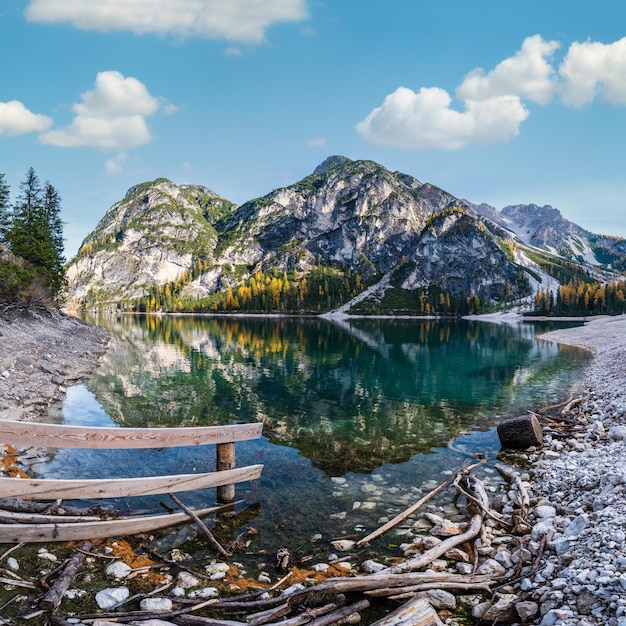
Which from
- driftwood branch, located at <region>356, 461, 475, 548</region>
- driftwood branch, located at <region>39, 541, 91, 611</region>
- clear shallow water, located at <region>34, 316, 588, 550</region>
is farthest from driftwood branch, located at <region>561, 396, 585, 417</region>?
driftwood branch, located at <region>39, 541, 91, 611</region>

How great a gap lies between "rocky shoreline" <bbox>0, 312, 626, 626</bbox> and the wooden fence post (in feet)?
25.6

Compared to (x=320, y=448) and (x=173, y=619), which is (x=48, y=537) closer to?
(x=173, y=619)

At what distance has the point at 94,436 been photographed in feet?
37.8

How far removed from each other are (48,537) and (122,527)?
162cm

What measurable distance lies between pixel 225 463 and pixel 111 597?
17.5ft

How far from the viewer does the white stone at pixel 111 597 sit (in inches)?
316

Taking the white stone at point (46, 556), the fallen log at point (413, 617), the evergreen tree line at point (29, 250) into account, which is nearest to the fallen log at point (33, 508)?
the white stone at point (46, 556)

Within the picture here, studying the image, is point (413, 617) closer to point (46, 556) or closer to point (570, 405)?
point (46, 556)

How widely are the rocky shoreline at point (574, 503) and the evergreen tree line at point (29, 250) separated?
28201 millimetres

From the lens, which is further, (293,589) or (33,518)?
(33,518)

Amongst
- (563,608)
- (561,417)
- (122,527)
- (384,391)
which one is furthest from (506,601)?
(384,391)

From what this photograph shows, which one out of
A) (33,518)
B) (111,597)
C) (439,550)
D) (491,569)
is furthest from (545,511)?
(33,518)

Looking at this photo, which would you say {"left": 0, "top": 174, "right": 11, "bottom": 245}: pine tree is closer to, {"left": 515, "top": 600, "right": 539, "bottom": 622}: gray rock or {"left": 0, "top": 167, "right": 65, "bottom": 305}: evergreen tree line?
{"left": 0, "top": 167, "right": 65, "bottom": 305}: evergreen tree line

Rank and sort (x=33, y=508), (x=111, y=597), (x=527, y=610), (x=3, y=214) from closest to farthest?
(x=527, y=610) → (x=111, y=597) → (x=33, y=508) → (x=3, y=214)
